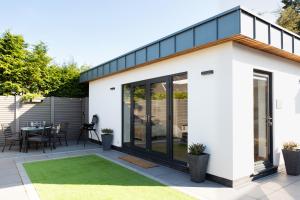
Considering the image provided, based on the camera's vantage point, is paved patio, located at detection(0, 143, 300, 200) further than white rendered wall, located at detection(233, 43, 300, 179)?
No

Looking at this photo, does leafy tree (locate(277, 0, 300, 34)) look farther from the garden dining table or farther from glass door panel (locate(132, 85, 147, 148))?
the garden dining table

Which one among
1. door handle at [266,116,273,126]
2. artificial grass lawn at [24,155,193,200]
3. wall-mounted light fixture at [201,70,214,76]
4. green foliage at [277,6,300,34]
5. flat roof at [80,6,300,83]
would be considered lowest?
artificial grass lawn at [24,155,193,200]

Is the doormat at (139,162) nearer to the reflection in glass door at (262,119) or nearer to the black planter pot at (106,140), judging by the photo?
the black planter pot at (106,140)

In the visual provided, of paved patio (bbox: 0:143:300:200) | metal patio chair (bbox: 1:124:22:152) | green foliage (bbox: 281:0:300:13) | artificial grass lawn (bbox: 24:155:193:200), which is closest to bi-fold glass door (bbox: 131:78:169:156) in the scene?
paved patio (bbox: 0:143:300:200)

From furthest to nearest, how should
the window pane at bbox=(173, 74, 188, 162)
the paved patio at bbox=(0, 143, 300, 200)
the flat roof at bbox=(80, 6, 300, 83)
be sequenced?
the window pane at bbox=(173, 74, 188, 162)
the flat roof at bbox=(80, 6, 300, 83)
the paved patio at bbox=(0, 143, 300, 200)

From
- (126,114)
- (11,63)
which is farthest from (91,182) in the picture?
(11,63)

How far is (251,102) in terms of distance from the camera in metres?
5.18

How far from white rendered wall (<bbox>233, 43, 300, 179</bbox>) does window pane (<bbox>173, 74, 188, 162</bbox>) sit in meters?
1.39

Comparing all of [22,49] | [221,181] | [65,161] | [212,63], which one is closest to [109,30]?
[22,49]

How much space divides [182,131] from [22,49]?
11.7 meters

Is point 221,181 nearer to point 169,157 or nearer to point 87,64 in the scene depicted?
point 169,157

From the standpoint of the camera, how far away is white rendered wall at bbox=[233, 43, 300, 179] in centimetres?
485

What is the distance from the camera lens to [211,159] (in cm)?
514

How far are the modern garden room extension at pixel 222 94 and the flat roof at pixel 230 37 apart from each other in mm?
19
